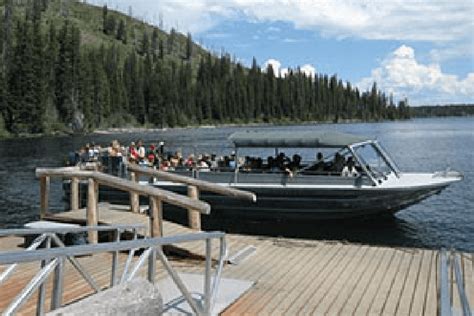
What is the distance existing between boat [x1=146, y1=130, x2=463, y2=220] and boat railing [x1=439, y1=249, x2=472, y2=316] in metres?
7.24

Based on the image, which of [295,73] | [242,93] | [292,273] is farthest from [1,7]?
[292,273]

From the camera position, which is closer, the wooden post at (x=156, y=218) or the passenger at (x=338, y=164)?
the wooden post at (x=156, y=218)

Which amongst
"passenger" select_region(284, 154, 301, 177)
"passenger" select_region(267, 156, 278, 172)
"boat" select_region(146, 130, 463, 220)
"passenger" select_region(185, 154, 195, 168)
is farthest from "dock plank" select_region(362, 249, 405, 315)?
"passenger" select_region(185, 154, 195, 168)

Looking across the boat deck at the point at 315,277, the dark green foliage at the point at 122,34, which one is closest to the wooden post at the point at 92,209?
the boat deck at the point at 315,277

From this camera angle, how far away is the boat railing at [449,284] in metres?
5.69

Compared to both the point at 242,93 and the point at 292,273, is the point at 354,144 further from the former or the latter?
the point at 242,93

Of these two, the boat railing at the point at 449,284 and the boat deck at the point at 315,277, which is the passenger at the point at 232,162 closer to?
the boat deck at the point at 315,277

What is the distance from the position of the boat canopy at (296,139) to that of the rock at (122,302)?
13273 mm

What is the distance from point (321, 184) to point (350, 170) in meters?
0.99

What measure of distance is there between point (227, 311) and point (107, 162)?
13720 millimetres

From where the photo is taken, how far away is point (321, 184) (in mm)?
17766

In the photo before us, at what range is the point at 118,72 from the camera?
423 ft

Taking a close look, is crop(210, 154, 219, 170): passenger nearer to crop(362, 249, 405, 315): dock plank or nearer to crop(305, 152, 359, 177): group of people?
crop(305, 152, 359, 177): group of people

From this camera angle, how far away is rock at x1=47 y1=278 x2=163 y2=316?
408cm
